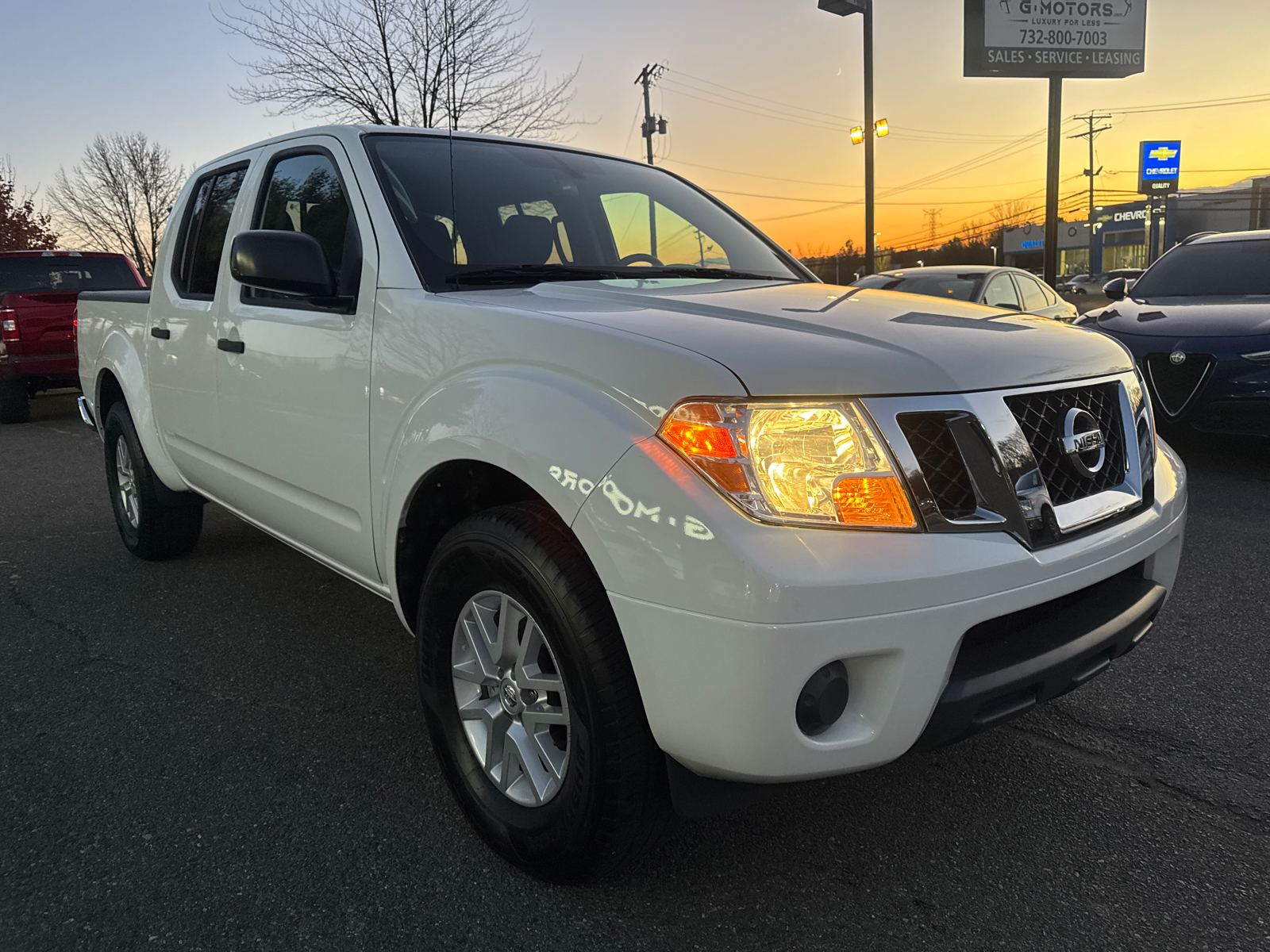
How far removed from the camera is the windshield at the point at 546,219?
259 cm

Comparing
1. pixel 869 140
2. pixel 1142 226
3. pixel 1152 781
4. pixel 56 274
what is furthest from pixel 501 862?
pixel 1142 226

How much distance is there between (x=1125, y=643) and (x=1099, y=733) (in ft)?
2.63

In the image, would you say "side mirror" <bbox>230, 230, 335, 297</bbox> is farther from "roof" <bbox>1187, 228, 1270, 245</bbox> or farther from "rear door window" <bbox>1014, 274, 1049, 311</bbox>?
"rear door window" <bbox>1014, 274, 1049, 311</bbox>

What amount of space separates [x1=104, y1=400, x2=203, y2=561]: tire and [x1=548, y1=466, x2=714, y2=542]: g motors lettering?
10.6ft

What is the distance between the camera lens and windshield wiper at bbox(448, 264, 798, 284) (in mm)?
2521

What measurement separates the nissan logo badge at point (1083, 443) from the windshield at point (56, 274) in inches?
467

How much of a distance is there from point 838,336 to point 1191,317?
5.42m

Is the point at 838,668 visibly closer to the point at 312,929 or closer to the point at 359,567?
the point at 312,929

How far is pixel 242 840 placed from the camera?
2.22 m

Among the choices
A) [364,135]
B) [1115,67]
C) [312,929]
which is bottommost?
[312,929]

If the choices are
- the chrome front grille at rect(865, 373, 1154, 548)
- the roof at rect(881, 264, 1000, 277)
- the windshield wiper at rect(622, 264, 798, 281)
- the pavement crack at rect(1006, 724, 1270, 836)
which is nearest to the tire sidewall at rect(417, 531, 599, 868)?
the chrome front grille at rect(865, 373, 1154, 548)

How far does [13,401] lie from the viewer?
10797 millimetres

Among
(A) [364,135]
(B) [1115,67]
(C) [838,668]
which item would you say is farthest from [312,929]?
(B) [1115,67]

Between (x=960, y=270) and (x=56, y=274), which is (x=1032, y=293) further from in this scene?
(x=56, y=274)
